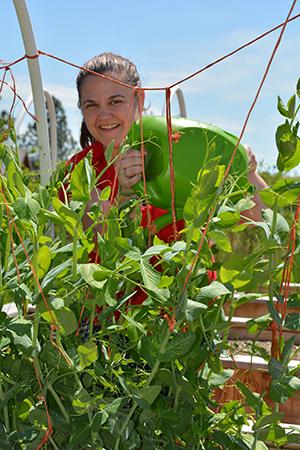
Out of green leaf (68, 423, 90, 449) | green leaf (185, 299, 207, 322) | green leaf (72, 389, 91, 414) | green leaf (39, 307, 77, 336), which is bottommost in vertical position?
green leaf (68, 423, 90, 449)

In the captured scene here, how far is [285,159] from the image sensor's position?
27.6 inches

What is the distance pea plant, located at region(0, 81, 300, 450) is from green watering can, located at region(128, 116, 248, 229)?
Result: 268 millimetres

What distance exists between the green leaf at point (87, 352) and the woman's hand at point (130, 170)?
45 centimetres

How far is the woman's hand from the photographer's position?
1071 millimetres

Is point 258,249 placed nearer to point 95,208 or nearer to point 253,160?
point 95,208

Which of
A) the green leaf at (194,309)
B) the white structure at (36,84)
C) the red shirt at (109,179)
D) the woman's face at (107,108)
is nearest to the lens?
the green leaf at (194,309)

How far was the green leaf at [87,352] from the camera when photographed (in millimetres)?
653

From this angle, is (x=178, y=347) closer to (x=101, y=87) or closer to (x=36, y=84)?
(x=101, y=87)

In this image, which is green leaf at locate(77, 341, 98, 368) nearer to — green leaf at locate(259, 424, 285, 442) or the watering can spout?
green leaf at locate(259, 424, 285, 442)

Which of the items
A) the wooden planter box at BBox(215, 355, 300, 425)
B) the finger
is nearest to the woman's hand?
the finger

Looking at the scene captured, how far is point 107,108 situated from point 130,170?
17.0 inches

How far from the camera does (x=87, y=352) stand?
66cm

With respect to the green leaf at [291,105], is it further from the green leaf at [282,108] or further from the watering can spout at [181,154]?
the watering can spout at [181,154]

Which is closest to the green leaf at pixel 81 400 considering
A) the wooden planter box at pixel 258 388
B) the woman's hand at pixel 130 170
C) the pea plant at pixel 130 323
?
the pea plant at pixel 130 323
